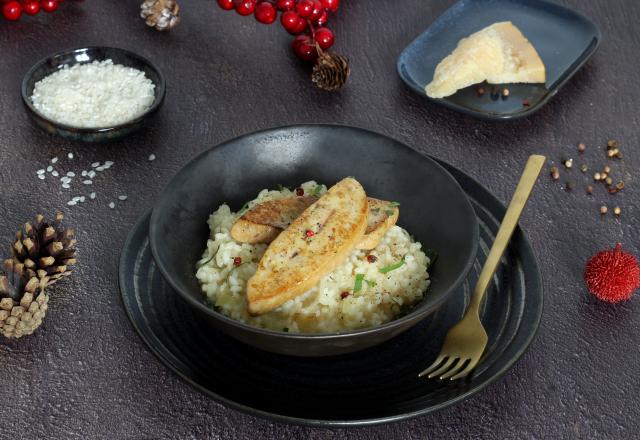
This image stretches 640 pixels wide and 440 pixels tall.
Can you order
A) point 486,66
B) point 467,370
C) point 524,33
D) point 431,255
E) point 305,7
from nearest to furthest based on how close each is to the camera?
point 467,370, point 431,255, point 486,66, point 305,7, point 524,33

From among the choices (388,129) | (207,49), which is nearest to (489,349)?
(388,129)

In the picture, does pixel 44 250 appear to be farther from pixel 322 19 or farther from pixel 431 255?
pixel 322 19

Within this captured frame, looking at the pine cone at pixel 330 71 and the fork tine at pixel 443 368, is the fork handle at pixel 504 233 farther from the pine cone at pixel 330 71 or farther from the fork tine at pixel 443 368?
the pine cone at pixel 330 71

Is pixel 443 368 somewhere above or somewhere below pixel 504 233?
below

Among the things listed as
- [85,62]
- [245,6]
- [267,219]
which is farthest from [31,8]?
[267,219]

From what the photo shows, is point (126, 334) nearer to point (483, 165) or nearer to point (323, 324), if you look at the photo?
point (323, 324)

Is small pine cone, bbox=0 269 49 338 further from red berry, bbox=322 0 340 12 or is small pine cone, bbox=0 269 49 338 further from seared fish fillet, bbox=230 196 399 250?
red berry, bbox=322 0 340 12

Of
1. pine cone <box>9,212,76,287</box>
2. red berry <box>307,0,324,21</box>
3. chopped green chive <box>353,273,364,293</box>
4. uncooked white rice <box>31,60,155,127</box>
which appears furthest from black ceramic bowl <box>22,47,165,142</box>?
chopped green chive <box>353,273,364,293</box>
